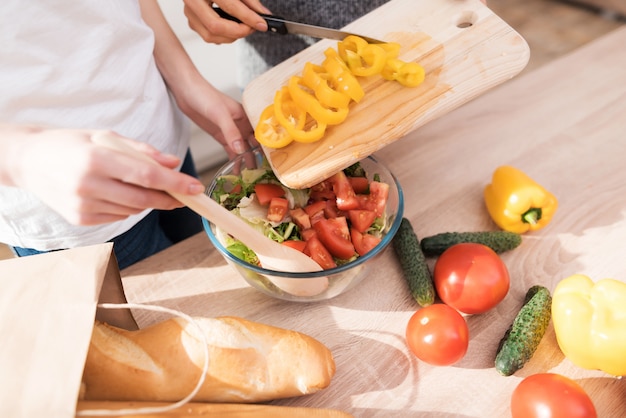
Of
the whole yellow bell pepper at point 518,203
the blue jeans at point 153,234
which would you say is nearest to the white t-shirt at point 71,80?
the blue jeans at point 153,234

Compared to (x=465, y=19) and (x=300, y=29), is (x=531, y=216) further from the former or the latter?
(x=300, y=29)

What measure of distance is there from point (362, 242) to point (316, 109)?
11.0 inches

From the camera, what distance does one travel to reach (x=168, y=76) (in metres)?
1.32

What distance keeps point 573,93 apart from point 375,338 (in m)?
0.99

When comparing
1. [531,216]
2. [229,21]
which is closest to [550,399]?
[531,216]

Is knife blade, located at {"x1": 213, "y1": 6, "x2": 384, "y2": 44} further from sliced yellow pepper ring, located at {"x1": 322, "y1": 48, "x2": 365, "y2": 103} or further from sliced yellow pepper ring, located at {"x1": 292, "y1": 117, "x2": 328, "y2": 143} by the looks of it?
sliced yellow pepper ring, located at {"x1": 292, "y1": 117, "x2": 328, "y2": 143}

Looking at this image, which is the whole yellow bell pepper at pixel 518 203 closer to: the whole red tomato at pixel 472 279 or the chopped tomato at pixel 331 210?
the whole red tomato at pixel 472 279

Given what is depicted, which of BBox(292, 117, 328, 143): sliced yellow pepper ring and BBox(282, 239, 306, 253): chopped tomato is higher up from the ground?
BBox(292, 117, 328, 143): sliced yellow pepper ring

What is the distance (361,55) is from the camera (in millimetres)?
1189

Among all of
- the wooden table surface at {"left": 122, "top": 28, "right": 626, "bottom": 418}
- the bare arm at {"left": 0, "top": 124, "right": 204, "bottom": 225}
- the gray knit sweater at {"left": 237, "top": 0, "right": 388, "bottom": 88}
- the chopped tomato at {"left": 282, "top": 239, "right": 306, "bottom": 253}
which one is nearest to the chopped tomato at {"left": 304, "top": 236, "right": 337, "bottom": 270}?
the chopped tomato at {"left": 282, "top": 239, "right": 306, "bottom": 253}

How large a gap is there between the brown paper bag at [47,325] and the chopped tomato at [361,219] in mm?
452

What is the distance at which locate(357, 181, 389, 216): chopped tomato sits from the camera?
1121mm

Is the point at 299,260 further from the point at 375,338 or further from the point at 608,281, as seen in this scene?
the point at 608,281

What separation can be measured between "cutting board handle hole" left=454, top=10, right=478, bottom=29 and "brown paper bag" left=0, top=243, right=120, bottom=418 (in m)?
0.89
